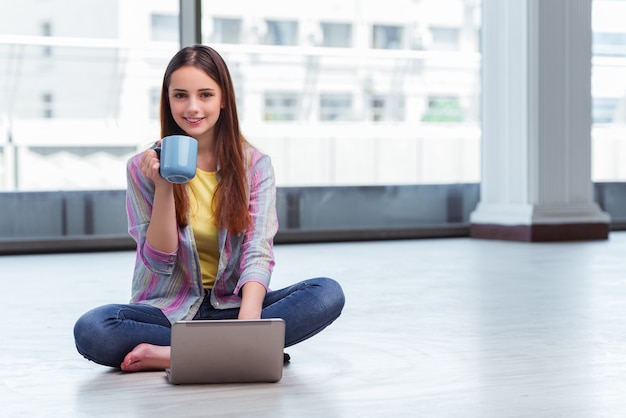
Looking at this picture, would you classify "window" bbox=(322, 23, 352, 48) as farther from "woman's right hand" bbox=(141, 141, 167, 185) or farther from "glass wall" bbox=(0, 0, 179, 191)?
"woman's right hand" bbox=(141, 141, 167, 185)

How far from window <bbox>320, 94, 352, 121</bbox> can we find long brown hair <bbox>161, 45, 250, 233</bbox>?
14.8 feet

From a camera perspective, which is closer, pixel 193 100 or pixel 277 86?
pixel 193 100

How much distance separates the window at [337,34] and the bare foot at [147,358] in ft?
15.4

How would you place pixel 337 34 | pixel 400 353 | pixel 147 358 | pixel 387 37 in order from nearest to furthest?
pixel 147 358 < pixel 400 353 < pixel 337 34 < pixel 387 37

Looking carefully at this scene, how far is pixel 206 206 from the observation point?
2213mm

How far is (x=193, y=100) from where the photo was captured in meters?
2.14

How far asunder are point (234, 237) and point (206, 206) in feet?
0.30

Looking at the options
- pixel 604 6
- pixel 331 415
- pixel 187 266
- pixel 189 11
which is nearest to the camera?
pixel 331 415

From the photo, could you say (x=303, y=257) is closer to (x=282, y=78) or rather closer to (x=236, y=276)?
(x=282, y=78)

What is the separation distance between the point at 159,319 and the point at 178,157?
1.47ft

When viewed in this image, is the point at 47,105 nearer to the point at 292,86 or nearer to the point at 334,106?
the point at 292,86

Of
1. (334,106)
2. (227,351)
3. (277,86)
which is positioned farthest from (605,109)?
(227,351)

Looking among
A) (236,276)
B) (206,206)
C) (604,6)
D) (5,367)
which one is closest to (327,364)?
(236,276)

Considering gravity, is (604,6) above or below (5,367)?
above
